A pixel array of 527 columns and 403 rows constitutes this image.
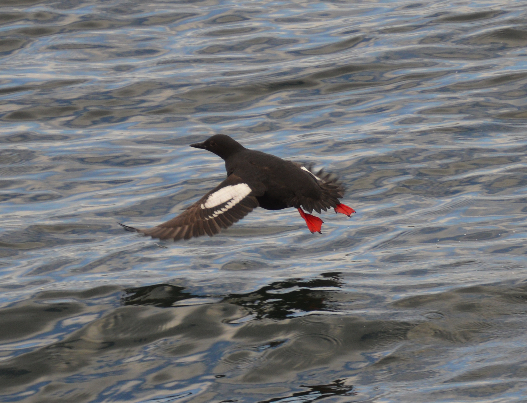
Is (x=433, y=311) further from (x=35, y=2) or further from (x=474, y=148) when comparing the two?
(x=35, y=2)

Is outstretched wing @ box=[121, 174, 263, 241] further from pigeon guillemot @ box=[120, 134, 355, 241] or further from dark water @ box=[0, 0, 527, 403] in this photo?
dark water @ box=[0, 0, 527, 403]

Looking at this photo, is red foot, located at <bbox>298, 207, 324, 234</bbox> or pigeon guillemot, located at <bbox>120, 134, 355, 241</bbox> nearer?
pigeon guillemot, located at <bbox>120, 134, 355, 241</bbox>

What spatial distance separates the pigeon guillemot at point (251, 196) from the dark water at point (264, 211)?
499mm

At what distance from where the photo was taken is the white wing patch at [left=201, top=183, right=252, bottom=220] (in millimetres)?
7680

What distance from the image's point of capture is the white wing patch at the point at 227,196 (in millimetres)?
7680

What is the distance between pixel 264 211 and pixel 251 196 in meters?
2.08

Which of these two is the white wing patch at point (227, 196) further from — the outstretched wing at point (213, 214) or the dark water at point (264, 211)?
the dark water at point (264, 211)

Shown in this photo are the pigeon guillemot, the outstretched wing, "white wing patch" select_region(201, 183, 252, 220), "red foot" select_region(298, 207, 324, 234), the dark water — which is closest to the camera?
the dark water

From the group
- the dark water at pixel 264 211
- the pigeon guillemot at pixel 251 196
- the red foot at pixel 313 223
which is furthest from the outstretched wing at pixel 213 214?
the red foot at pixel 313 223

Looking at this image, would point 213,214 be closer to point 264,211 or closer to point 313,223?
point 313,223

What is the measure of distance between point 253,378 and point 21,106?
928 centimetres

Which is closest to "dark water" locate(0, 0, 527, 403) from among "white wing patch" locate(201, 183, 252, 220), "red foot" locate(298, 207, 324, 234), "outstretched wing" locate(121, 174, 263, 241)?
"red foot" locate(298, 207, 324, 234)

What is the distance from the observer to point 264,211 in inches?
388

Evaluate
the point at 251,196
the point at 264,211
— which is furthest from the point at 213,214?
the point at 264,211
